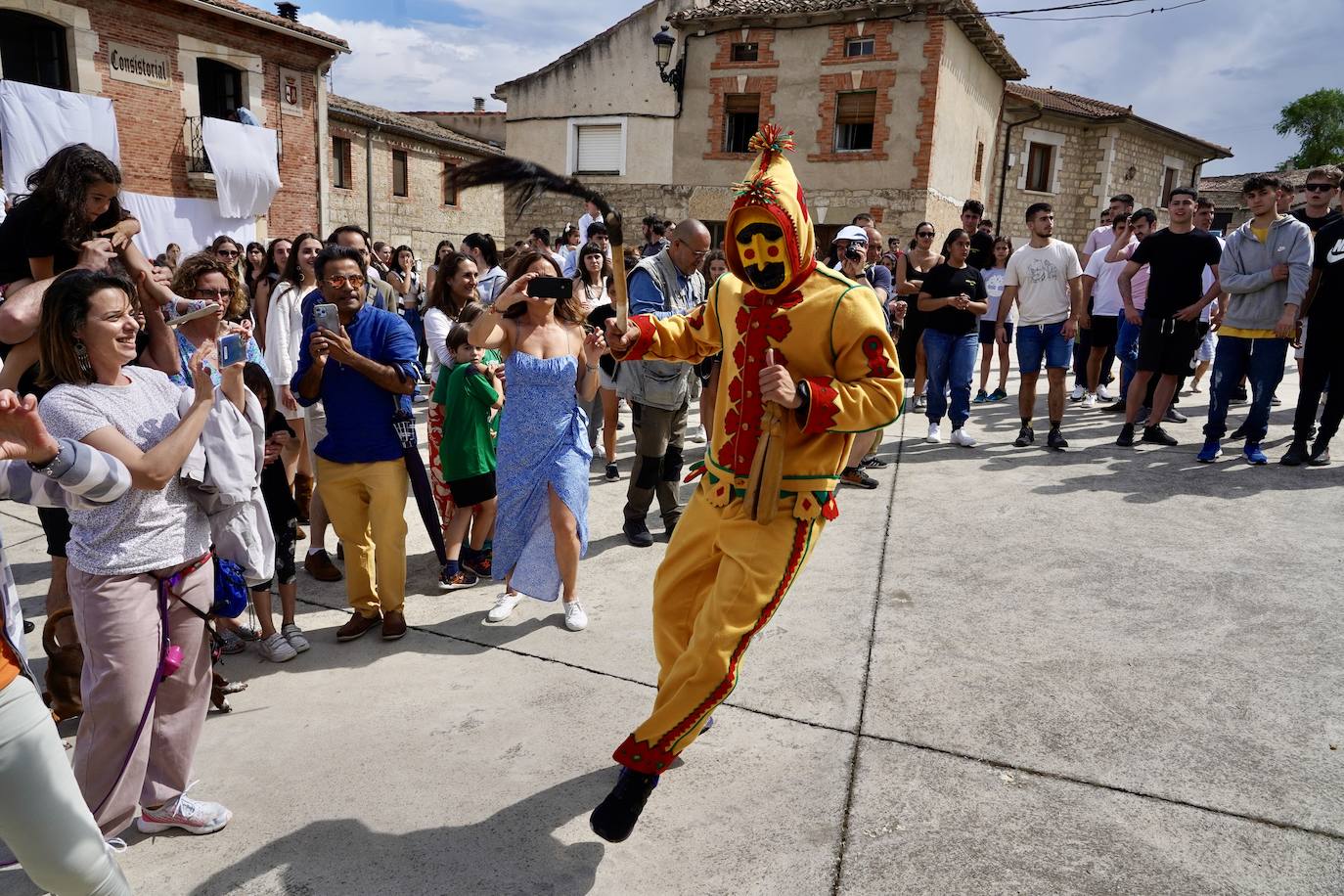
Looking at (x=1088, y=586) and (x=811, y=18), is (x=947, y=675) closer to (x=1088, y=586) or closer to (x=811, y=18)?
(x=1088, y=586)

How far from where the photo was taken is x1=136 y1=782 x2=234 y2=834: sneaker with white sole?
2664 mm

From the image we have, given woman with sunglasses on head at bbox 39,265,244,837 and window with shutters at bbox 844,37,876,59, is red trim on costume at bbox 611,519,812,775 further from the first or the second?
window with shutters at bbox 844,37,876,59

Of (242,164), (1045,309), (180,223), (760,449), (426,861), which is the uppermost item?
(242,164)

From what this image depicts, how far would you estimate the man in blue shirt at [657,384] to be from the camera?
17.7ft

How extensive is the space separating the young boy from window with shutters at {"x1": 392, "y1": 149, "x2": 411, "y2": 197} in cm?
2271

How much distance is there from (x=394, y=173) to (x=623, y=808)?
1010 inches

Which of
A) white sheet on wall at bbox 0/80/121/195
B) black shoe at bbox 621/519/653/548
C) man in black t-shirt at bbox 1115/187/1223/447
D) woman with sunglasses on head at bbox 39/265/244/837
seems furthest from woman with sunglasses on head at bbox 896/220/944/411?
white sheet on wall at bbox 0/80/121/195

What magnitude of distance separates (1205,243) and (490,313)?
5.86 m

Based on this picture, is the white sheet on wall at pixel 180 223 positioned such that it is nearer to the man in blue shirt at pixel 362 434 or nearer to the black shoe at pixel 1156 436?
the man in blue shirt at pixel 362 434

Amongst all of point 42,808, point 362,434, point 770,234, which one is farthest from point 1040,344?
point 42,808

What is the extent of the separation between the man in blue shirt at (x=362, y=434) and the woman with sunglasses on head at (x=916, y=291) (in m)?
5.23

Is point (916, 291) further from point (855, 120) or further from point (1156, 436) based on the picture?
point (855, 120)

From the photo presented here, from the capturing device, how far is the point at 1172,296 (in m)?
6.95

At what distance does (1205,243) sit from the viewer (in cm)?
682
